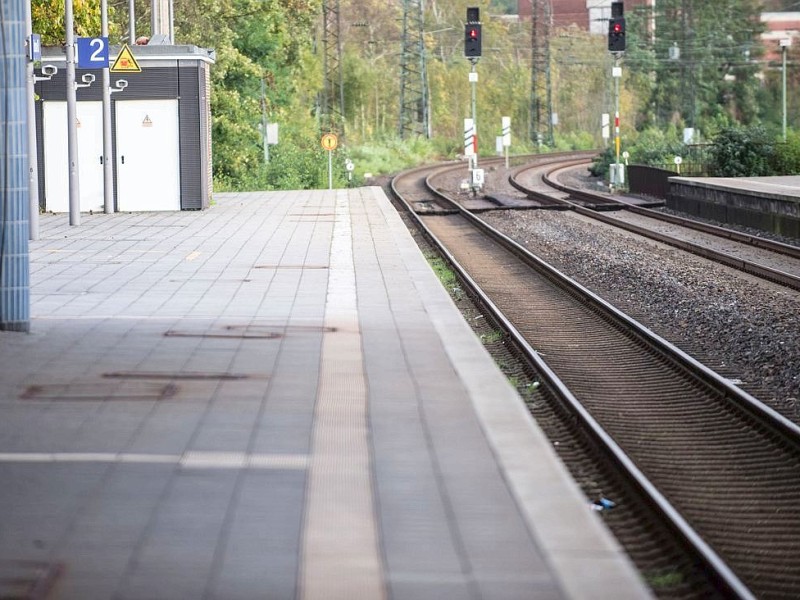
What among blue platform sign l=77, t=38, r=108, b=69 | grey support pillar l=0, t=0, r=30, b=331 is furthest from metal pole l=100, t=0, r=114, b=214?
grey support pillar l=0, t=0, r=30, b=331

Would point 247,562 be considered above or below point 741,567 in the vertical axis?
above

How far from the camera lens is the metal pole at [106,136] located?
28062 mm

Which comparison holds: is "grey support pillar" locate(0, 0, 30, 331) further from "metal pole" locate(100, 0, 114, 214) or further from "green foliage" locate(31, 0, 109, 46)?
"green foliage" locate(31, 0, 109, 46)

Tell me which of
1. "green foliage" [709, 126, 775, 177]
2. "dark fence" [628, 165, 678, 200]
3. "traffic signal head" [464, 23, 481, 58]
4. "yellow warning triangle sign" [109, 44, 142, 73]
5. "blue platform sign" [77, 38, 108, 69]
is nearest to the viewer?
"yellow warning triangle sign" [109, 44, 142, 73]

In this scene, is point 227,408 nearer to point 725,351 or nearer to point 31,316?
point 31,316

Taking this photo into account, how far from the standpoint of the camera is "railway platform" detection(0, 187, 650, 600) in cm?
541

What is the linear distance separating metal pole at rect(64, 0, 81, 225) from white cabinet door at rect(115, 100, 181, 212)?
3.27 meters

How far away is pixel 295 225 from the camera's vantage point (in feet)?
85.3

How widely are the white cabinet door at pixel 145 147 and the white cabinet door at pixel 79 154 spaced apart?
0.45 m

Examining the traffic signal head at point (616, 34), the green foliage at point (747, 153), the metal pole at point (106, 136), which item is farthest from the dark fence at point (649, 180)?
the metal pole at point (106, 136)

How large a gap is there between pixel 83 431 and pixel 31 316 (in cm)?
544

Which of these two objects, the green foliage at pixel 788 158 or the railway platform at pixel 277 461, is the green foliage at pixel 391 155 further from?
the railway platform at pixel 277 461

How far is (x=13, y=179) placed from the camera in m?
12.5

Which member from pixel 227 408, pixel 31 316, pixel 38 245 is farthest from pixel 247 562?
pixel 38 245
